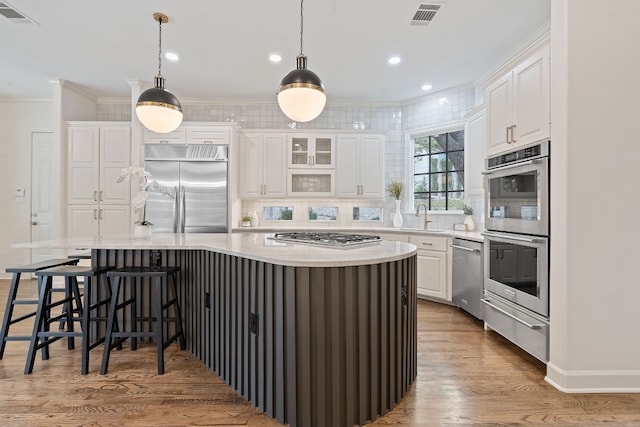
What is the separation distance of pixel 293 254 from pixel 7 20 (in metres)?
3.71

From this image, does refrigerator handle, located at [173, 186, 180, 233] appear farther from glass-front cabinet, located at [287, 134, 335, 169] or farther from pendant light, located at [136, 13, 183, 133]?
pendant light, located at [136, 13, 183, 133]

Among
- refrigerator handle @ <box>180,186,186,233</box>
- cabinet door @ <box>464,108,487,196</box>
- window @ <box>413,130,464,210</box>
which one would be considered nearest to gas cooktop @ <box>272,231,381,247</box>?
cabinet door @ <box>464,108,487,196</box>

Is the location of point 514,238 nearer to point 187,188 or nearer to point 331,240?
point 331,240

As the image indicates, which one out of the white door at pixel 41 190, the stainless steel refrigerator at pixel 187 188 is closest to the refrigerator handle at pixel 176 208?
the stainless steel refrigerator at pixel 187 188

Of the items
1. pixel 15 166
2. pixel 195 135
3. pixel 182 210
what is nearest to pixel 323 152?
Answer: pixel 195 135

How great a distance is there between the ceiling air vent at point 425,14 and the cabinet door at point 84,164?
4.55m

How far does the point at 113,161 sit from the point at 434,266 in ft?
15.4

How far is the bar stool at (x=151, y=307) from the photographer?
2498 mm

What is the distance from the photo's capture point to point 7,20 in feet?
10.9

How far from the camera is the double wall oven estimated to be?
8.25 feet

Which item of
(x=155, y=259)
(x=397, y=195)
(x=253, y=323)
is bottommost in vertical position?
(x=253, y=323)

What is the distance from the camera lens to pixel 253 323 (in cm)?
206

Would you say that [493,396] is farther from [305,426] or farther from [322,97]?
[322,97]

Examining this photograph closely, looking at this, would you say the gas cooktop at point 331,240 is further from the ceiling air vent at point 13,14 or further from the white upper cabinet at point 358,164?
the ceiling air vent at point 13,14
